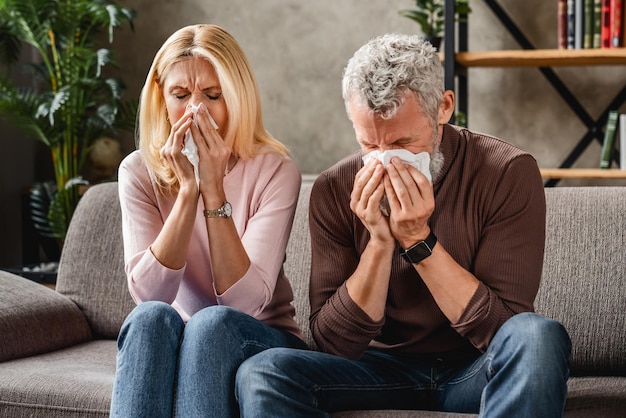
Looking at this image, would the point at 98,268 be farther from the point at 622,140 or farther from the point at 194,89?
the point at 622,140

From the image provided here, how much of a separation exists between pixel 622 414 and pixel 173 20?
2653 millimetres

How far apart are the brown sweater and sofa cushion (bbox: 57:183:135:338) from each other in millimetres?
702

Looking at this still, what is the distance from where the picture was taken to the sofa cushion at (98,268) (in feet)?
7.16

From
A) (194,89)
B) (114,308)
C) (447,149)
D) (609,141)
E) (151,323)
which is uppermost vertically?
(194,89)

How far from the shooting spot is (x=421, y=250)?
1523 millimetres

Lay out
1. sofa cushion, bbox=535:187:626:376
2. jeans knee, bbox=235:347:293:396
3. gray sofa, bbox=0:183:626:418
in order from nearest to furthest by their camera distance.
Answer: jeans knee, bbox=235:347:293:396
gray sofa, bbox=0:183:626:418
sofa cushion, bbox=535:187:626:376

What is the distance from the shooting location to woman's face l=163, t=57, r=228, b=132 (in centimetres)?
175

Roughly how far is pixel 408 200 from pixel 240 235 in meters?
0.42

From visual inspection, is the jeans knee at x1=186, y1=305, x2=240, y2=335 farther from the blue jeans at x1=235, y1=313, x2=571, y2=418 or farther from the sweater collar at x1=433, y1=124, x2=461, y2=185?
the sweater collar at x1=433, y1=124, x2=461, y2=185

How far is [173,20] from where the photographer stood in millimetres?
3723

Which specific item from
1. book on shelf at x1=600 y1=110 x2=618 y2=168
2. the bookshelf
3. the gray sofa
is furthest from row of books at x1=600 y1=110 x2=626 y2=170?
the gray sofa

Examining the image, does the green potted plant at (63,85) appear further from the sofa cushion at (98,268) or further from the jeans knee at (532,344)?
the jeans knee at (532,344)

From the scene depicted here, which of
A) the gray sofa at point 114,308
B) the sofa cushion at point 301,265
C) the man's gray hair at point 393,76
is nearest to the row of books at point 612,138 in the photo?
the gray sofa at point 114,308

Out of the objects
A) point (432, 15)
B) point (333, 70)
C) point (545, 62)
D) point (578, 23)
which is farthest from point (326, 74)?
point (578, 23)
